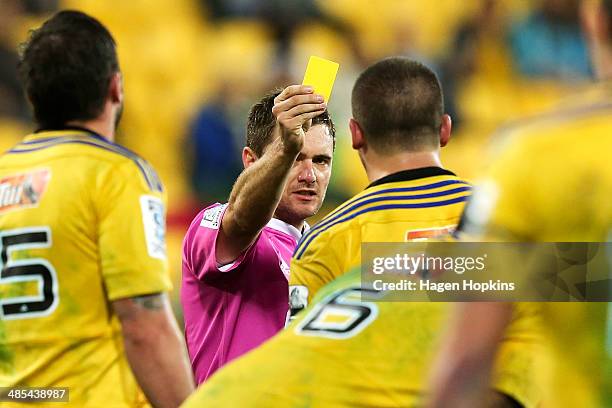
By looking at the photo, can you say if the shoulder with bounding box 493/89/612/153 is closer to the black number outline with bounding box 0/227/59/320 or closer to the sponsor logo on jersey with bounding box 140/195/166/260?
the sponsor logo on jersey with bounding box 140/195/166/260

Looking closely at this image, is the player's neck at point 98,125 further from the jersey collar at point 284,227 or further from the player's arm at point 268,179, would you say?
the jersey collar at point 284,227

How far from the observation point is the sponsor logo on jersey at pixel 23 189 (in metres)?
3.32

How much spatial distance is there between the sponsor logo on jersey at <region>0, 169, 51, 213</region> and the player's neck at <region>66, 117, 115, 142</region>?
20cm

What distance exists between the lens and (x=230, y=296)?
173 inches

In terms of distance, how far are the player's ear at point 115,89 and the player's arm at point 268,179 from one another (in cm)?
55

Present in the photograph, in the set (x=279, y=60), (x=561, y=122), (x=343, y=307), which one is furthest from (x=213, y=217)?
(x=279, y=60)

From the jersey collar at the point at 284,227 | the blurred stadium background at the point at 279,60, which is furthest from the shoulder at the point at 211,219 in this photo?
the blurred stadium background at the point at 279,60

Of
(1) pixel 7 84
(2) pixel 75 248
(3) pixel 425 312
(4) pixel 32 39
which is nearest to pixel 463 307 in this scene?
(3) pixel 425 312

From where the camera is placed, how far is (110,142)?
3.42 m

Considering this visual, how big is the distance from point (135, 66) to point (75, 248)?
18.6ft

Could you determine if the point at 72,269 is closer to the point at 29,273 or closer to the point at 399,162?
the point at 29,273

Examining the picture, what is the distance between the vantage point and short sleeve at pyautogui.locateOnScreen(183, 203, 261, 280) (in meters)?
4.28

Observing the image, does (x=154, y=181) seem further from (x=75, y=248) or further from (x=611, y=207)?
(x=611, y=207)

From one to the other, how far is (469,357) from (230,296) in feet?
8.18
